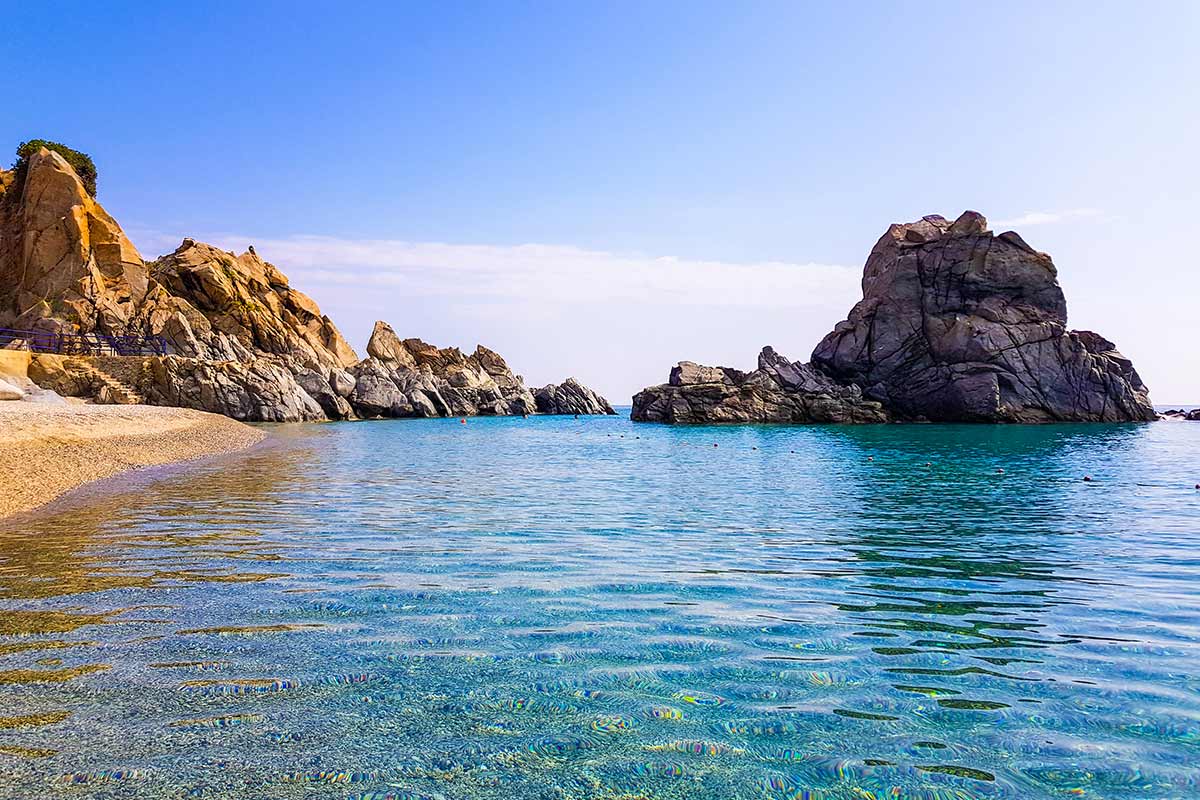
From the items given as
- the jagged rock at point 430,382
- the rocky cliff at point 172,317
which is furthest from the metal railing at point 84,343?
the jagged rock at point 430,382

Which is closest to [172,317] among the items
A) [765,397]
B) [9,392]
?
[9,392]

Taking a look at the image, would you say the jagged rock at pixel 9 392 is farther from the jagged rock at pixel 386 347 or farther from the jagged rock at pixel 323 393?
the jagged rock at pixel 386 347

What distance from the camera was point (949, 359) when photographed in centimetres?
9450

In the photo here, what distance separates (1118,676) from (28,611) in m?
13.3

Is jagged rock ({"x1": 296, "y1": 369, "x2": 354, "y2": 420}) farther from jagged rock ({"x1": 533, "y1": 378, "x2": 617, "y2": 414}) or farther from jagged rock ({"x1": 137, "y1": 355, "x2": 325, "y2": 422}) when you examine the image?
jagged rock ({"x1": 533, "y1": 378, "x2": 617, "y2": 414})

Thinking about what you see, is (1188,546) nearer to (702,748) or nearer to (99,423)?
(702,748)

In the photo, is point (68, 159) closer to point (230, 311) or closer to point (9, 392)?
point (230, 311)

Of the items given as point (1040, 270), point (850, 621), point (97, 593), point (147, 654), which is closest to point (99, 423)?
point (97, 593)

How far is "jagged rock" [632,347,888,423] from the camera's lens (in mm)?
95875

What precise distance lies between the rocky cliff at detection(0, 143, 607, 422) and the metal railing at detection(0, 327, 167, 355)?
1.54 meters

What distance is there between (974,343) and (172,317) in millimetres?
103747

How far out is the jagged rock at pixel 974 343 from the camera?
9219cm

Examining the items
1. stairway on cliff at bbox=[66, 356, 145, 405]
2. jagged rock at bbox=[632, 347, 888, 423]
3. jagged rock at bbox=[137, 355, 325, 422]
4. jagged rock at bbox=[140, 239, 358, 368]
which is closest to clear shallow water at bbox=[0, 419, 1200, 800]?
stairway on cliff at bbox=[66, 356, 145, 405]

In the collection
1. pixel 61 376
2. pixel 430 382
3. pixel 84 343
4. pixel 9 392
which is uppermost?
pixel 84 343
